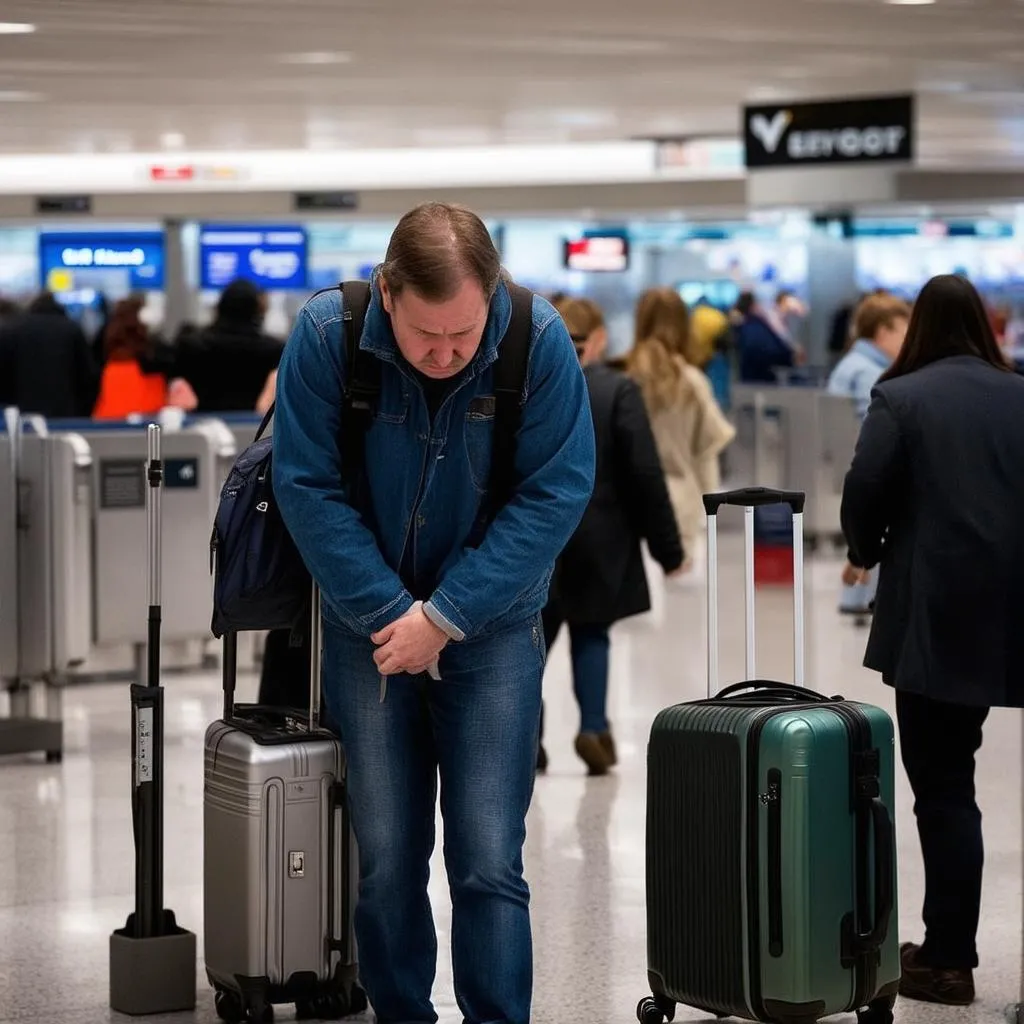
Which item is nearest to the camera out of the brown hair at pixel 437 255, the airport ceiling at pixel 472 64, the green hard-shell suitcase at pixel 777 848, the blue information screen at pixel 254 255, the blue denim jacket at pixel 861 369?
the brown hair at pixel 437 255

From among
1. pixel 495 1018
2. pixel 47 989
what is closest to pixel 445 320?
pixel 495 1018

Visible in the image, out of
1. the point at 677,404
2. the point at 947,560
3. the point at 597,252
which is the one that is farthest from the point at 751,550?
the point at 597,252

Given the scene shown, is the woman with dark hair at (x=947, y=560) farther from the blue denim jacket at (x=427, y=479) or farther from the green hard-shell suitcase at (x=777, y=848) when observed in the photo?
the blue denim jacket at (x=427, y=479)

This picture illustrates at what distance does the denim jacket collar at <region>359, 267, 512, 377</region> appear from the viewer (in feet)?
11.6

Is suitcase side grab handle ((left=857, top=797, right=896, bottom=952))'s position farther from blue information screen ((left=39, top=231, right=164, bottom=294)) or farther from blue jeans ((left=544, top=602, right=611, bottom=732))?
blue information screen ((left=39, top=231, right=164, bottom=294))

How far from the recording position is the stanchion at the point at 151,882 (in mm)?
4293

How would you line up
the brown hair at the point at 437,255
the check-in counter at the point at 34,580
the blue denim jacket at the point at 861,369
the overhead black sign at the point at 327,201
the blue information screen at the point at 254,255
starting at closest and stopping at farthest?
the brown hair at the point at 437,255 → the check-in counter at the point at 34,580 → the blue denim jacket at the point at 861,369 → the blue information screen at the point at 254,255 → the overhead black sign at the point at 327,201

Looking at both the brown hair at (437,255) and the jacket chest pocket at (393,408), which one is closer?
the brown hair at (437,255)

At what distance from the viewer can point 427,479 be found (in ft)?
11.8

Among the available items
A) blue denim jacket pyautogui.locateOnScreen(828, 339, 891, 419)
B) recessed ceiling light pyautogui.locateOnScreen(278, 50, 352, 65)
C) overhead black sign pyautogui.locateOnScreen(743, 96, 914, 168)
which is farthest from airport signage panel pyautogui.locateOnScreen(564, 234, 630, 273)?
recessed ceiling light pyautogui.locateOnScreen(278, 50, 352, 65)

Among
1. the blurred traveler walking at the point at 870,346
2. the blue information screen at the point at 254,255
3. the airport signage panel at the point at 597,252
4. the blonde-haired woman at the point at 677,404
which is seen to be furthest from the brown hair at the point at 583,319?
the airport signage panel at the point at 597,252

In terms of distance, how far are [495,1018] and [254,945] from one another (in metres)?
0.61

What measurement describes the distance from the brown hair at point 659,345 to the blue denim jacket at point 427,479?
6.86m

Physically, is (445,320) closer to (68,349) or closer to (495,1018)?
(495,1018)
